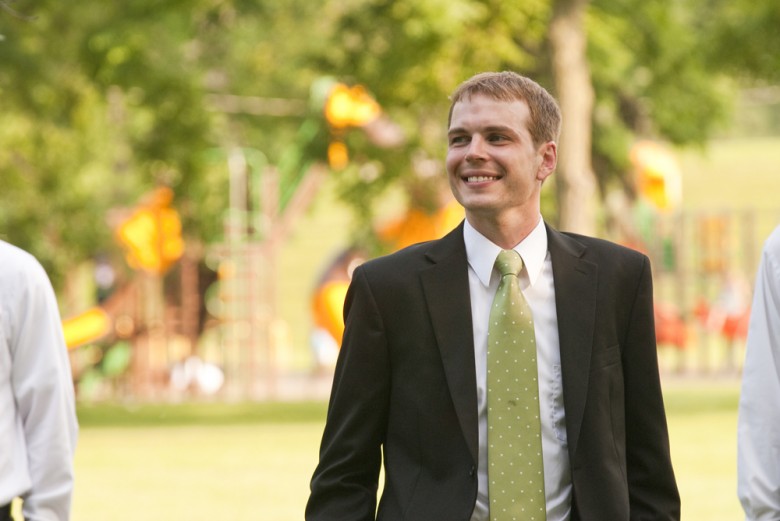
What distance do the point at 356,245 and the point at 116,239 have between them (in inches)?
169

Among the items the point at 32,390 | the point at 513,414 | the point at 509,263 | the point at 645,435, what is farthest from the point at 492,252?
the point at 32,390

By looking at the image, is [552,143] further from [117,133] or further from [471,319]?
[117,133]

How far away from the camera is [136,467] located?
1540cm

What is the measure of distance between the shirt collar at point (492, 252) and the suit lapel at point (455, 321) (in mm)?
25

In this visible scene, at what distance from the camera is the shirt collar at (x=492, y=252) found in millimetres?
3961

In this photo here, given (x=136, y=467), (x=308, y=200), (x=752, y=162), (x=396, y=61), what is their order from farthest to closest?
(x=752, y=162)
(x=308, y=200)
(x=396, y=61)
(x=136, y=467)

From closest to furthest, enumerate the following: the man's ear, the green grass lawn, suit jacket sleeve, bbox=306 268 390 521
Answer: suit jacket sleeve, bbox=306 268 390 521 < the man's ear < the green grass lawn

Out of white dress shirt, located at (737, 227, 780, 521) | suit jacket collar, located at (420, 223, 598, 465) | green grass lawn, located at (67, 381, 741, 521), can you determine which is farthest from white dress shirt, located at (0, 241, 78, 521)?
green grass lawn, located at (67, 381, 741, 521)

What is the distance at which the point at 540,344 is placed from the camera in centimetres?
389

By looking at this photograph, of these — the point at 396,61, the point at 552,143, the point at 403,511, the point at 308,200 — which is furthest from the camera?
the point at 308,200

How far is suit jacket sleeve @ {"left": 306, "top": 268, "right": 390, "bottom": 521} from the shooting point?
3875mm

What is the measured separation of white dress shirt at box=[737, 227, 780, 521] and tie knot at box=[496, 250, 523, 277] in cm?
56

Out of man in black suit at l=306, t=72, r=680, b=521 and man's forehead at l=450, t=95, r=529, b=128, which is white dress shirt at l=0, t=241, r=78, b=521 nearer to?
man in black suit at l=306, t=72, r=680, b=521

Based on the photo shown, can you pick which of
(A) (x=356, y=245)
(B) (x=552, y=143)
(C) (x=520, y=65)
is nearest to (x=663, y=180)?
(A) (x=356, y=245)
